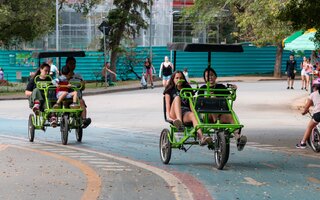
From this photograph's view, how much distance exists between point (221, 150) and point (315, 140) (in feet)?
12.4

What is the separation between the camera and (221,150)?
12109mm

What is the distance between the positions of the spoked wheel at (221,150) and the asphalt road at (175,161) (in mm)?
153

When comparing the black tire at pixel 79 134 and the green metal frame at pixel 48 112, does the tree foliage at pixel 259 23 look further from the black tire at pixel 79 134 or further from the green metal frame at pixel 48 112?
the black tire at pixel 79 134

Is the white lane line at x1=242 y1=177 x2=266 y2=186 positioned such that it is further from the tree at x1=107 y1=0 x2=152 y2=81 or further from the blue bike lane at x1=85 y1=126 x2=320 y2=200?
the tree at x1=107 y1=0 x2=152 y2=81

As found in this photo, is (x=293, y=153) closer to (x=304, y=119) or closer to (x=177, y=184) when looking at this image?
(x=177, y=184)

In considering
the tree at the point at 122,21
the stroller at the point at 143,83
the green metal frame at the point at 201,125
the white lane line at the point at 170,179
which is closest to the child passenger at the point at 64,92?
the white lane line at the point at 170,179

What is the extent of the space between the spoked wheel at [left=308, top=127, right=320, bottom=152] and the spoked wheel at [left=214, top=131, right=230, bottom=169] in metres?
3.46

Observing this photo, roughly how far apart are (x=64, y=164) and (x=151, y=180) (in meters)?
2.44

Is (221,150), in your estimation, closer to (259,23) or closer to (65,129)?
(65,129)

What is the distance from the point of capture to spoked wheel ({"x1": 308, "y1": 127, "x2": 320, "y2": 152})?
1517cm

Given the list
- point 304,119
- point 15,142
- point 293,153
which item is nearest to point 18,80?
point 304,119

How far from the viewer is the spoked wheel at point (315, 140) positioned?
1517cm

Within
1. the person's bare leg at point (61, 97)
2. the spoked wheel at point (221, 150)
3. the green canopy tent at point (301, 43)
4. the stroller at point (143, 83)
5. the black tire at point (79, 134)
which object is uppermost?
the green canopy tent at point (301, 43)

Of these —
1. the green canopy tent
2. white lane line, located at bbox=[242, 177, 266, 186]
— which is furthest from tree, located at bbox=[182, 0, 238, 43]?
white lane line, located at bbox=[242, 177, 266, 186]
